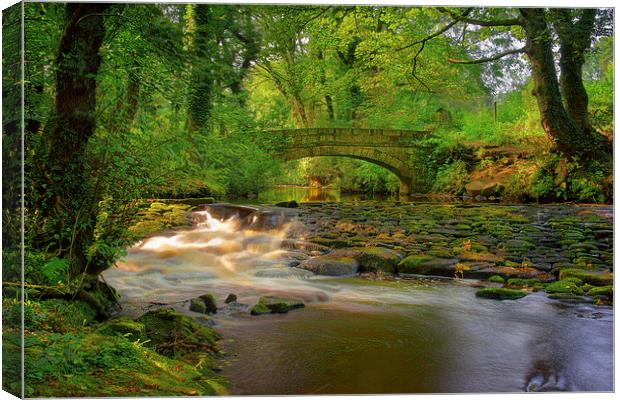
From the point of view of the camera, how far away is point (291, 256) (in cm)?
386

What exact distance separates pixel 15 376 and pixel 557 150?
3.75 metres

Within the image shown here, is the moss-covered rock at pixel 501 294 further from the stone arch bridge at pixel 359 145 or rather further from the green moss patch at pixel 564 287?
the stone arch bridge at pixel 359 145

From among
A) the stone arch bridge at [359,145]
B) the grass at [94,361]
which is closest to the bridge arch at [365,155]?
the stone arch bridge at [359,145]

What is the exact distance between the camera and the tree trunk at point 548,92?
3.71 m

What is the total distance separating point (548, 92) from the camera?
388cm

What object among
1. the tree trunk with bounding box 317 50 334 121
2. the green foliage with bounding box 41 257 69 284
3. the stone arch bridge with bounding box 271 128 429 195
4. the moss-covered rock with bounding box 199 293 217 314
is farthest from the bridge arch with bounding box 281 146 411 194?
the green foliage with bounding box 41 257 69 284

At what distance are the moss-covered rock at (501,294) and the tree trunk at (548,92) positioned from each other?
107 centimetres

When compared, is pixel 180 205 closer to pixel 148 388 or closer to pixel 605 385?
pixel 148 388

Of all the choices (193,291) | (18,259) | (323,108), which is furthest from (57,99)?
(323,108)

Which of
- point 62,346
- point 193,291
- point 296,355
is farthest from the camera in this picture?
point 193,291

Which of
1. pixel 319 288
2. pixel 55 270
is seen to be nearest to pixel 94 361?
pixel 55 270

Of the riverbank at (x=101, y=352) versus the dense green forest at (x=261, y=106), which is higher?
the dense green forest at (x=261, y=106)

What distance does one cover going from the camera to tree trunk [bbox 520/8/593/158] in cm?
Result: 371

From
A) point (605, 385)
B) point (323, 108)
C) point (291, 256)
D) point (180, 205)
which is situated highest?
point (323, 108)
